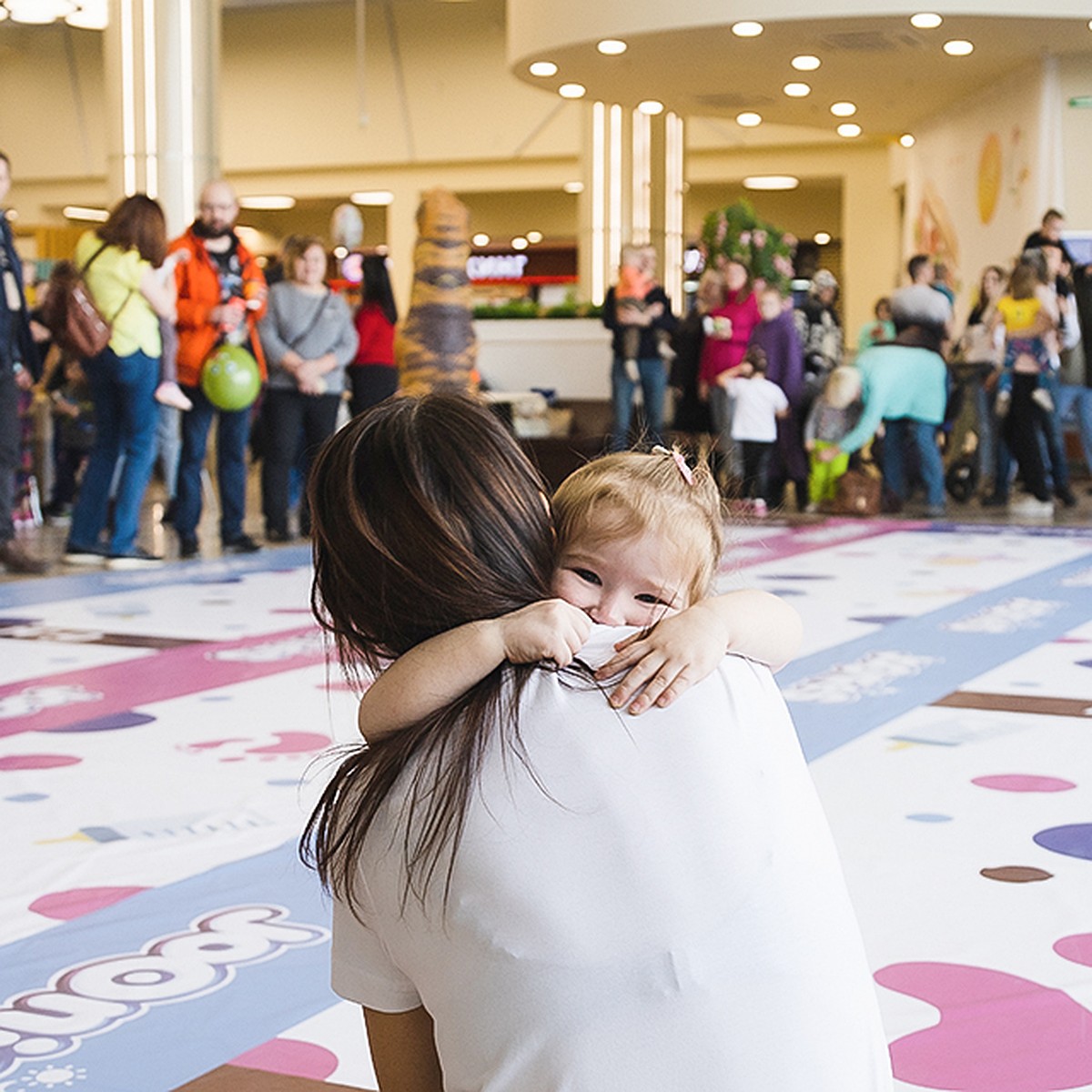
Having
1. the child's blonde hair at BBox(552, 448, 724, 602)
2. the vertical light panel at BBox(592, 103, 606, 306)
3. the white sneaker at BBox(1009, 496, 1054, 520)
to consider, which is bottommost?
the white sneaker at BBox(1009, 496, 1054, 520)

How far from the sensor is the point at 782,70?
463 inches

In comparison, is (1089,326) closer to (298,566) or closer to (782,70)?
(782,70)

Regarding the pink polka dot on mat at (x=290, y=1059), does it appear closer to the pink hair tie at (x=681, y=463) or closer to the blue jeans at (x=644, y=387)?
the pink hair tie at (x=681, y=463)

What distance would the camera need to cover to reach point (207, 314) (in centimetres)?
689

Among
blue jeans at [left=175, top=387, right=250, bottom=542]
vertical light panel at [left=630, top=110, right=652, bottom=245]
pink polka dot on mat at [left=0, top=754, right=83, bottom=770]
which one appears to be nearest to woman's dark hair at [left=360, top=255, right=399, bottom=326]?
blue jeans at [left=175, top=387, right=250, bottom=542]

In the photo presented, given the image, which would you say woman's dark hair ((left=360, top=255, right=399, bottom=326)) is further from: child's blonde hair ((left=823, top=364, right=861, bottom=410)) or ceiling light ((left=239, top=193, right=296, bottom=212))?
ceiling light ((left=239, top=193, right=296, bottom=212))

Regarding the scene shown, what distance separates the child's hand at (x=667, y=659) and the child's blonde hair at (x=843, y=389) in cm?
812

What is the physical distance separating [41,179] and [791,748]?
837 inches

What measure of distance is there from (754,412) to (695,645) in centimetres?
831

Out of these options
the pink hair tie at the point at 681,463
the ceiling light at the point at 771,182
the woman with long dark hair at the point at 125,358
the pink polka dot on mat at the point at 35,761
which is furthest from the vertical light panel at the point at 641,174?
the pink hair tie at the point at 681,463

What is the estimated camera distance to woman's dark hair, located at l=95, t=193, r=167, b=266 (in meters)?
6.25

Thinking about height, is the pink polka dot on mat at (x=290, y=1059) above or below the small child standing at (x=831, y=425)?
below

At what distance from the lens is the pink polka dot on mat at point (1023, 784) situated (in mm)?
2994

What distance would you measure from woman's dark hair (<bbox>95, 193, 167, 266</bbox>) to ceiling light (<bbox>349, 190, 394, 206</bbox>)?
1382 centimetres
